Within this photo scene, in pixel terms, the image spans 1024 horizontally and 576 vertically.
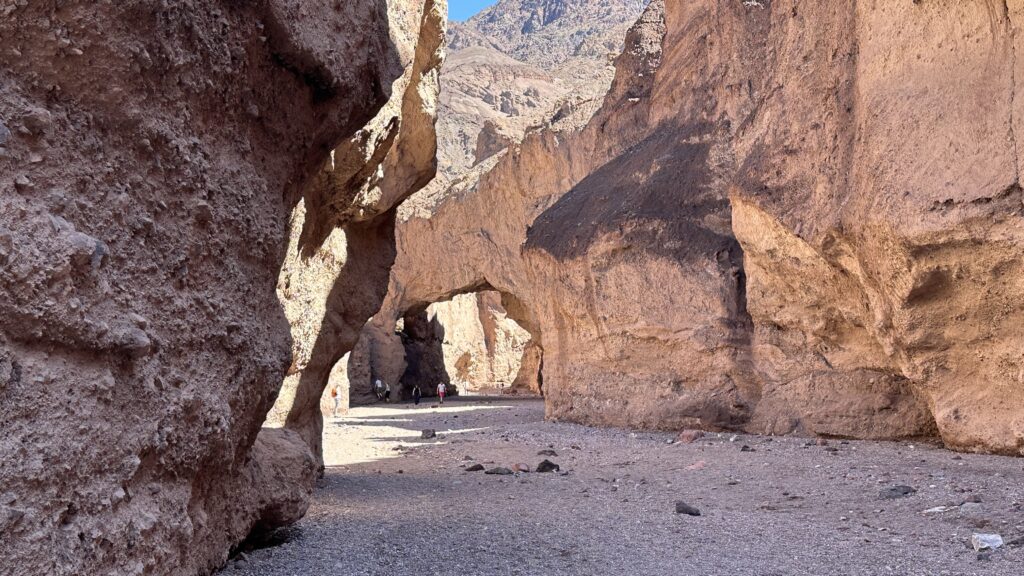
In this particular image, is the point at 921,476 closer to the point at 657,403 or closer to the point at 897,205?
the point at 897,205

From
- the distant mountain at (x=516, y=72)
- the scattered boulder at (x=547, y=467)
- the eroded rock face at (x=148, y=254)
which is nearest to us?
the eroded rock face at (x=148, y=254)

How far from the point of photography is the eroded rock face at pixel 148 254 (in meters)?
1.78

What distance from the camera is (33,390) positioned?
5.75 feet

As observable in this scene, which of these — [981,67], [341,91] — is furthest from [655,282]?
[341,91]

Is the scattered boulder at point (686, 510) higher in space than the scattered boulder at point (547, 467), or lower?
lower

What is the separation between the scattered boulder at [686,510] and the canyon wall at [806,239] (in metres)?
2.68

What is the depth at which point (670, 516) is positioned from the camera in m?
4.10

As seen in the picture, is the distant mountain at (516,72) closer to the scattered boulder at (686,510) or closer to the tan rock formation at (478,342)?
the tan rock formation at (478,342)

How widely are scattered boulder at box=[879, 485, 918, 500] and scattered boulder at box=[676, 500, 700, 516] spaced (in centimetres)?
103

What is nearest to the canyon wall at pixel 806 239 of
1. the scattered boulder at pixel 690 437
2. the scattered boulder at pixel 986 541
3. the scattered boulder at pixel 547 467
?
the scattered boulder at pixel 690 437

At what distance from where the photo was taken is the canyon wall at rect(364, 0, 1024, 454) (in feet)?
17.9

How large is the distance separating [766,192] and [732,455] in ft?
8.57

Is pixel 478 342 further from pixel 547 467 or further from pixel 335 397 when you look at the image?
pixel 547 467

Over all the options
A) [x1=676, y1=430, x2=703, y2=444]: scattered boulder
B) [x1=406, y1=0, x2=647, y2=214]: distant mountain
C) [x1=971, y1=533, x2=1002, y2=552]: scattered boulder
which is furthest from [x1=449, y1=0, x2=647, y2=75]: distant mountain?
[x1=971, y1=533, x2=1002, y2=552]: scattered boulder
